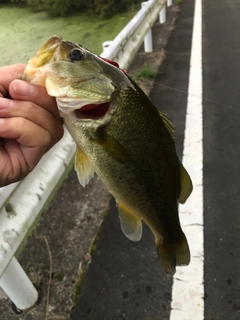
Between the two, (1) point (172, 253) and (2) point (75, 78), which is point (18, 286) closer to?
(1) point (172, 253)

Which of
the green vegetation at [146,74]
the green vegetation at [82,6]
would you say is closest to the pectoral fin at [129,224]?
the green vegetation at [146,74]

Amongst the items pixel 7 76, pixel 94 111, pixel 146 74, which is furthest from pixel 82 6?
pixel 94 111

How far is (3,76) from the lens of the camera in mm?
1398

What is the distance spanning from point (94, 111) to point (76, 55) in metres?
0.23

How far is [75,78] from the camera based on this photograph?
1.35 metres

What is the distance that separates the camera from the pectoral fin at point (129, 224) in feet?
5.41

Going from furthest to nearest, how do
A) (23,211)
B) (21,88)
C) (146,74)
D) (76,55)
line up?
(146,74)
(23,211)
(76,55)
(21,88)

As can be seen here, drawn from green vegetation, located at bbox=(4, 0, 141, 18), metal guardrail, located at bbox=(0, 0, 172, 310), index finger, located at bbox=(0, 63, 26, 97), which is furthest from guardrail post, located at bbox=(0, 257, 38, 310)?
green vegetation, located at bbox=(4, 0, 141, 18)

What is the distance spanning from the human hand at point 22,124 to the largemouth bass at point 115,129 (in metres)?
0.06

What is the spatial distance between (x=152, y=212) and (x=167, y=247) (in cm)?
24

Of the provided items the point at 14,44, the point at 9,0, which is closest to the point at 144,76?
the point at 14,44

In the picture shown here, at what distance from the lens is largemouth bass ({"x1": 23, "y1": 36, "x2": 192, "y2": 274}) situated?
4.33ft

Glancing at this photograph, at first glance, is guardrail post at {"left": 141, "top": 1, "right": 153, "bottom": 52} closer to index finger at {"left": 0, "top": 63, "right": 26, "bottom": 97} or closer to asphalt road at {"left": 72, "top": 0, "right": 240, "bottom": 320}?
asphalt road at {"left": 72, "top": 0, "right": 240, "bottom": 320}

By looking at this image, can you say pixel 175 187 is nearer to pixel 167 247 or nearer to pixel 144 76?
pixel 167 247
